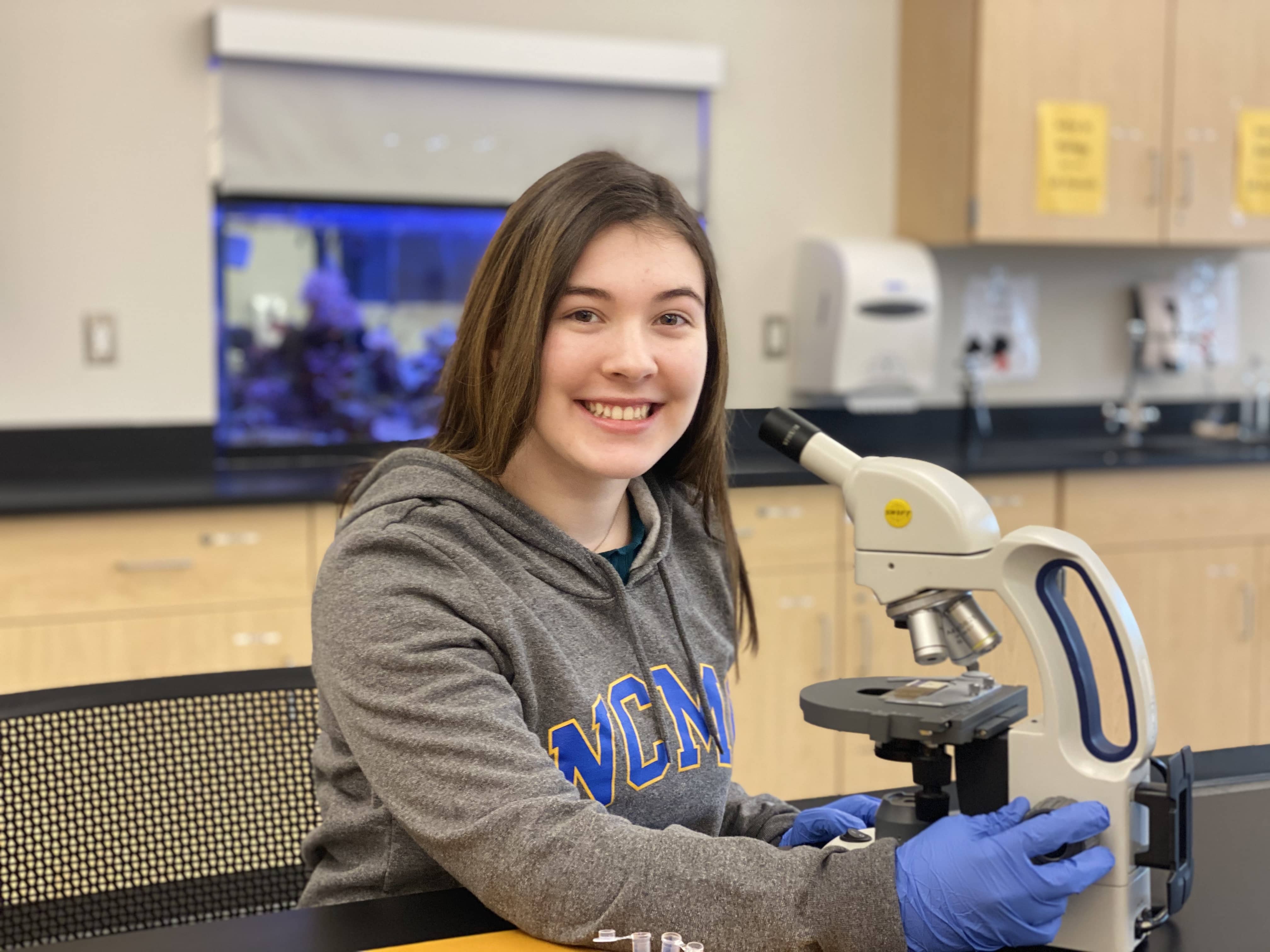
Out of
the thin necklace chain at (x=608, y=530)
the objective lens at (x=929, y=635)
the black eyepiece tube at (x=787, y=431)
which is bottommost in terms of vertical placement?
the objective lens at (x=929, y=635)

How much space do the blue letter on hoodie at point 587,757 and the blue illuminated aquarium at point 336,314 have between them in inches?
86.7

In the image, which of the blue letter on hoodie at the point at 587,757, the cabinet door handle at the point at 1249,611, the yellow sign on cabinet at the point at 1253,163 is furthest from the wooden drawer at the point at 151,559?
the yellow sign on cabinet at the point at 1253,163

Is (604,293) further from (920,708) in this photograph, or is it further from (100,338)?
(100,338)

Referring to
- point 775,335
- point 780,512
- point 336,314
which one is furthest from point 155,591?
point 775,335

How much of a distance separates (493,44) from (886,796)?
8.79 ft

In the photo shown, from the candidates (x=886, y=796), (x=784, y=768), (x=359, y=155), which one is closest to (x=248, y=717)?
(x=886, y=796)

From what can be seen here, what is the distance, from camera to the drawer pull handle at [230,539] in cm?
270

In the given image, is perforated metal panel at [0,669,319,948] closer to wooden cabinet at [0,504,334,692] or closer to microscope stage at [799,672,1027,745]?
microscope stage at [799,672,1027,745]

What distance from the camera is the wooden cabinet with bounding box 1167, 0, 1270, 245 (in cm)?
365

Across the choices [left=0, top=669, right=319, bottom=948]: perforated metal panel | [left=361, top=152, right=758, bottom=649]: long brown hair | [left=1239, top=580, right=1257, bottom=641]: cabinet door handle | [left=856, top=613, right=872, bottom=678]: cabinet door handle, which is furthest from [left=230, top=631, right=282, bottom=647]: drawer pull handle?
[left=1239, top=580, right=1257, bottom=641]: cabinet door handle

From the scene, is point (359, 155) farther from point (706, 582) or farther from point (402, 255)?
point (706, 582)

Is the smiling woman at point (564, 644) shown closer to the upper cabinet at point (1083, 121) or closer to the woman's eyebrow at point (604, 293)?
the woman's eyebrow at point (604, 293)

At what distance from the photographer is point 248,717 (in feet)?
4.14

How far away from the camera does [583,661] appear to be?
1.19 metres
